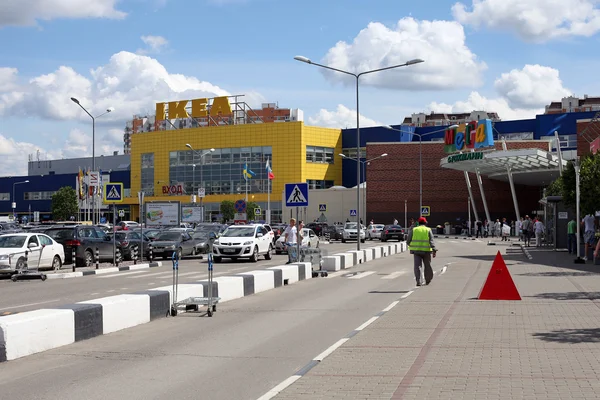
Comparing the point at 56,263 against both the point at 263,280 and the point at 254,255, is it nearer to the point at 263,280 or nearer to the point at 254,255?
the point at 254,255

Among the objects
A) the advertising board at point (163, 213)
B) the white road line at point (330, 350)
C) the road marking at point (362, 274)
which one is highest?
the advertising board at point (163, 213)

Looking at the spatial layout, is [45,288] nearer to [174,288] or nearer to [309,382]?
[174,288]

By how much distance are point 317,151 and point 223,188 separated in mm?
13842

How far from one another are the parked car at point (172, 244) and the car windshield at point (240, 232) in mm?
2549

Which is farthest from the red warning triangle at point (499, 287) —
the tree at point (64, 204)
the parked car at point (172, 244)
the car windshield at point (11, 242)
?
the tree at point (64, 204)

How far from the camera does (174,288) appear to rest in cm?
1465

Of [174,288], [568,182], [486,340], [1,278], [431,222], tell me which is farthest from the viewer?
[431,222]

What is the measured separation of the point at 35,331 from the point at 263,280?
1008cm

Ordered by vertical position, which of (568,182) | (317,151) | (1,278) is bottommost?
(1,278)

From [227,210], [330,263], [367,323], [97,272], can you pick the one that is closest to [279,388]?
[367,323]

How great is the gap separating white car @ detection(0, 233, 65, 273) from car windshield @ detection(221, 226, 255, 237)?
8967 mm

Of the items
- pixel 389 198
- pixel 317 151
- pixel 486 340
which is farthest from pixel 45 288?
pixel 317 151

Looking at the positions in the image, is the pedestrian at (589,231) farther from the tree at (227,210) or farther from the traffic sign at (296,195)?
the tree at (227,210)

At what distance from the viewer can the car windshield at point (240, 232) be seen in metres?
35.8
